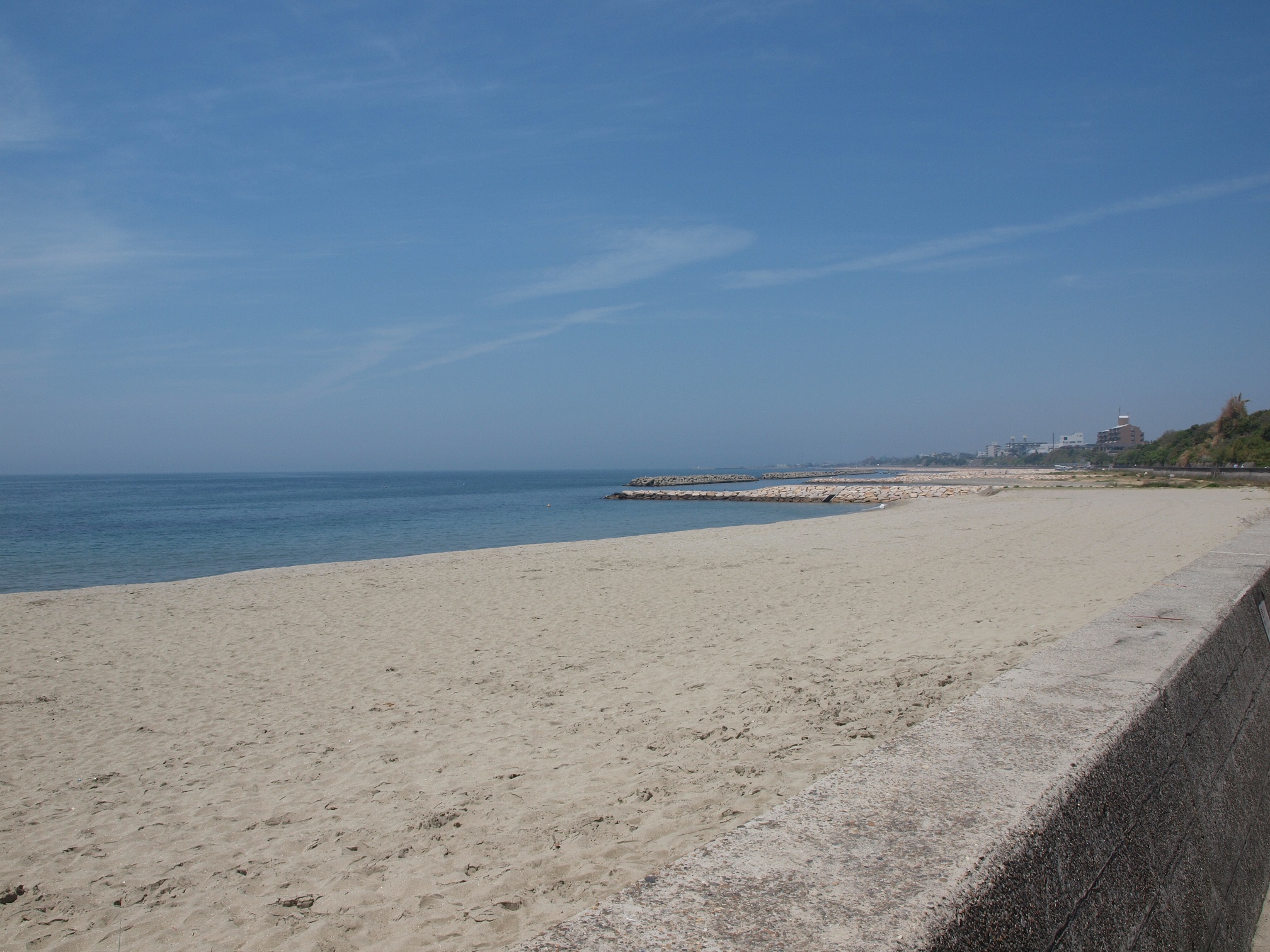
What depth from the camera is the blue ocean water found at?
69.7ft

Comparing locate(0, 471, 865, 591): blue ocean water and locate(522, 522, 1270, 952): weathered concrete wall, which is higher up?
locate(522, 522, 1270, 952): weathered concrete wall

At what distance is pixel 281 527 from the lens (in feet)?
115

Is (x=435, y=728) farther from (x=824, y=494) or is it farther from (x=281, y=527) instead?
(x=824, y=494)

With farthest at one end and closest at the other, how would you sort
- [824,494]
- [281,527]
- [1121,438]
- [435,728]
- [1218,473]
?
1. [1121,438]
2. [824,494]
3. [1218,473]
4. [281,527]
5. [435,728]

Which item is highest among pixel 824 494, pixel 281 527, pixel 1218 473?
pixel 1218 473

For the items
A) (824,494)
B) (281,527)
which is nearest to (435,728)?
(281,527)

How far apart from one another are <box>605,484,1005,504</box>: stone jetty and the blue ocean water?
2.88 meters

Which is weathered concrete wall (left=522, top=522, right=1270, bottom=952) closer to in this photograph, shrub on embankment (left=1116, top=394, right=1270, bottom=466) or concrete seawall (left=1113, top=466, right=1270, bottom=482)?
concrete seawall (left=1113, top=466, right=1270, bottom=482)

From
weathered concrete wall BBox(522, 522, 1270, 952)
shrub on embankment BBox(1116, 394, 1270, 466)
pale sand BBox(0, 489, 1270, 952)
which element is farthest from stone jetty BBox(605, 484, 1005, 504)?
weathered concrete wall BBox(522, 522, 1270, 952)

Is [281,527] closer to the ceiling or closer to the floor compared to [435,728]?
closer to the floor

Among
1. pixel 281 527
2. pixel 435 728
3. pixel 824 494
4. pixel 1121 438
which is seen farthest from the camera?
pixel 1121 438

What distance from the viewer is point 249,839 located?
13.3ft

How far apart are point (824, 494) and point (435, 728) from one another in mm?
49952

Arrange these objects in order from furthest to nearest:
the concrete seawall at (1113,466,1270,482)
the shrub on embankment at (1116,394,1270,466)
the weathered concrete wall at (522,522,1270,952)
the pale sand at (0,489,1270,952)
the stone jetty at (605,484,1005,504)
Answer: the shrub on embankment at (1116,394,1270,466), the stone jetty at (605,484,1005,504), the concrete seawall at (1113,466,1270,482), the pale sand at (0,489,1270,952), the weathered concrete wall at (522,522,1270,952)
